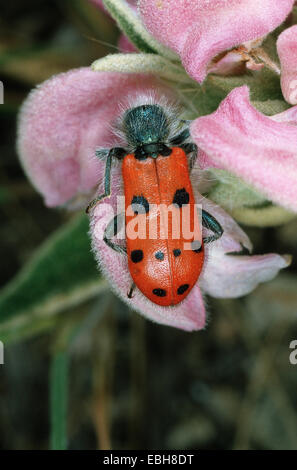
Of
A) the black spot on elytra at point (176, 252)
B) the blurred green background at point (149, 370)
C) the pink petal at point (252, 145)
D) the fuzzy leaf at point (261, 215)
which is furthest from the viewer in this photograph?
the blurred green background at point (149, 370)

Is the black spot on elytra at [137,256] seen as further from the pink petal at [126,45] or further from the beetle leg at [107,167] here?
the pink petal at [126,45]

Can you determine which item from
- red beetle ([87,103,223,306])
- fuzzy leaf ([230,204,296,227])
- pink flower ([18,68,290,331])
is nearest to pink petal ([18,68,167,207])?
pink flower ([18,68,290,331])

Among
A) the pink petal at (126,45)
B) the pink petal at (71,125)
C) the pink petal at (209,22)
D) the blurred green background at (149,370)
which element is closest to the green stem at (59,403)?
the blurred green background at (149,370)

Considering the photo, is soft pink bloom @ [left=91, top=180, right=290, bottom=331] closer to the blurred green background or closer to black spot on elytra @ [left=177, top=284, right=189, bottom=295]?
black spot on elytra @ [left=177, top=284, right=189, bottom=295]

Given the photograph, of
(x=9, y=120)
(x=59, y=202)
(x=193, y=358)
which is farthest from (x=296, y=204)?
(x=9, y=120)

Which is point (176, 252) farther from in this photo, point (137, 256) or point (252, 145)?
point (252, 145)

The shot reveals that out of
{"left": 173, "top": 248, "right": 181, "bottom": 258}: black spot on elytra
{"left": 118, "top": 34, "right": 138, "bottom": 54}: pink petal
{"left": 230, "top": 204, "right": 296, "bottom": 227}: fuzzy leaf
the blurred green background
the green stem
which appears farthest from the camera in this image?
the blurred green background
